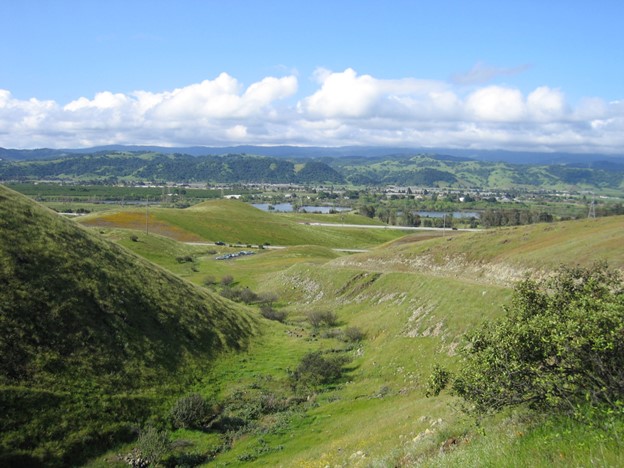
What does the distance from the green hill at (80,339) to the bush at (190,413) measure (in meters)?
1.78

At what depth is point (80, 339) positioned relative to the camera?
35.4 metres

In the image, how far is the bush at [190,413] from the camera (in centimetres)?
3288

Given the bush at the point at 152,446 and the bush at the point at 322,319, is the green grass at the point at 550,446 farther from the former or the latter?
the bush at the point at 322,319

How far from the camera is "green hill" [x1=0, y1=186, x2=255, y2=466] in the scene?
2773cm

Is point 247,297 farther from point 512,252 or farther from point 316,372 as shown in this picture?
point 512,252

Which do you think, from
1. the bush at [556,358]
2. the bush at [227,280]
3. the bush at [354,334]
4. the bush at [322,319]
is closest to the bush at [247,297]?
the bush at [227,280]

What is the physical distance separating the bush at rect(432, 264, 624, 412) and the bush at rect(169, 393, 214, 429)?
74.2 feet

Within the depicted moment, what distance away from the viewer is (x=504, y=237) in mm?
72562

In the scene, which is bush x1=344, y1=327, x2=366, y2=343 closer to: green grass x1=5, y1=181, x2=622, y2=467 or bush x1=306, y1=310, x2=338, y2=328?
green grass x1=5, y1=181, x2=622, y2=467

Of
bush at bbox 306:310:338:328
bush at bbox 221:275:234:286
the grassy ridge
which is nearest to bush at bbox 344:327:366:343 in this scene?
bush at bbox 306:310:338:328

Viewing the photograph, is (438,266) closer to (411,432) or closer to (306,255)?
(411,432)

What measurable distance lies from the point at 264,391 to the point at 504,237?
4933cm

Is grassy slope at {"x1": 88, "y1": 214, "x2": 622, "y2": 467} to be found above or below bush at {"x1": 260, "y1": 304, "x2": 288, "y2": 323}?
above

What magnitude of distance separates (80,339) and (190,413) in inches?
417
